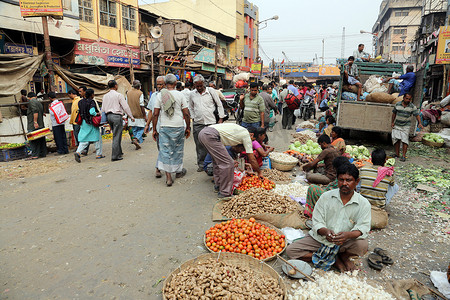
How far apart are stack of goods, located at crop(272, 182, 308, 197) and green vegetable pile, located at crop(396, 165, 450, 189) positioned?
2.48 meters

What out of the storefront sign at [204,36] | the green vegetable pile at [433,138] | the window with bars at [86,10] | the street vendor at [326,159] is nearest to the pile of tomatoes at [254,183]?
the street vendor at [326,159]

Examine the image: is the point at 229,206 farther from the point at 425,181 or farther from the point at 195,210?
the point at 425,181

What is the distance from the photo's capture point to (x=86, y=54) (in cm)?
1356

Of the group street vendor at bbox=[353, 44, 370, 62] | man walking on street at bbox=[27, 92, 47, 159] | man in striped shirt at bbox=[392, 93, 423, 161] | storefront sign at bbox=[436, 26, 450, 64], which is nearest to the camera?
man in striped shirt at bbox=[392, 93, 423, 161]

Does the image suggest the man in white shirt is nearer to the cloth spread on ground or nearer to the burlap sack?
the cloth spread on ground

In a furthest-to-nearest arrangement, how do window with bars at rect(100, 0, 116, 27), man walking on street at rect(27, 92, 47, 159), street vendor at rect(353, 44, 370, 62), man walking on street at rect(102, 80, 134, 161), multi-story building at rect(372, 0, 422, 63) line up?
multi-story building at rect(372, 0, 422, 63)
window with bars at rect(100, 0, 116, 27)
street vendor at rect(353, 44, 370, 62)
man walking on street at rect(27, 92, 47, 159)
man walking on street at rect(102, 80, 134, 161)

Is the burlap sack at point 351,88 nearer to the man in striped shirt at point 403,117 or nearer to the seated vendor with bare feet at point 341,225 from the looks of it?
the man in striped shirt at point 403,117

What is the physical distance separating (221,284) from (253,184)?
2.68 m

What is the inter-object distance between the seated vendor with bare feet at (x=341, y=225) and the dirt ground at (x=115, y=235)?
36 cm

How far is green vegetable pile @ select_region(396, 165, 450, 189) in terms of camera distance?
5.93 m

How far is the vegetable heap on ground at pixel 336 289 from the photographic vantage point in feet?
8.34

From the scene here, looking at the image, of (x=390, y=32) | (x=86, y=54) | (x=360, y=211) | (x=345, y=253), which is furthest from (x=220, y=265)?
(x=390, y=32)

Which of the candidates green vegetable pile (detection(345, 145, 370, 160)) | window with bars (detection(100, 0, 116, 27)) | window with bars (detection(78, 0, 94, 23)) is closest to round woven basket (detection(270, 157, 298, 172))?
green vegetable pile (detection(345, 145, 370, 160))

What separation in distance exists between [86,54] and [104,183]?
10.2m
